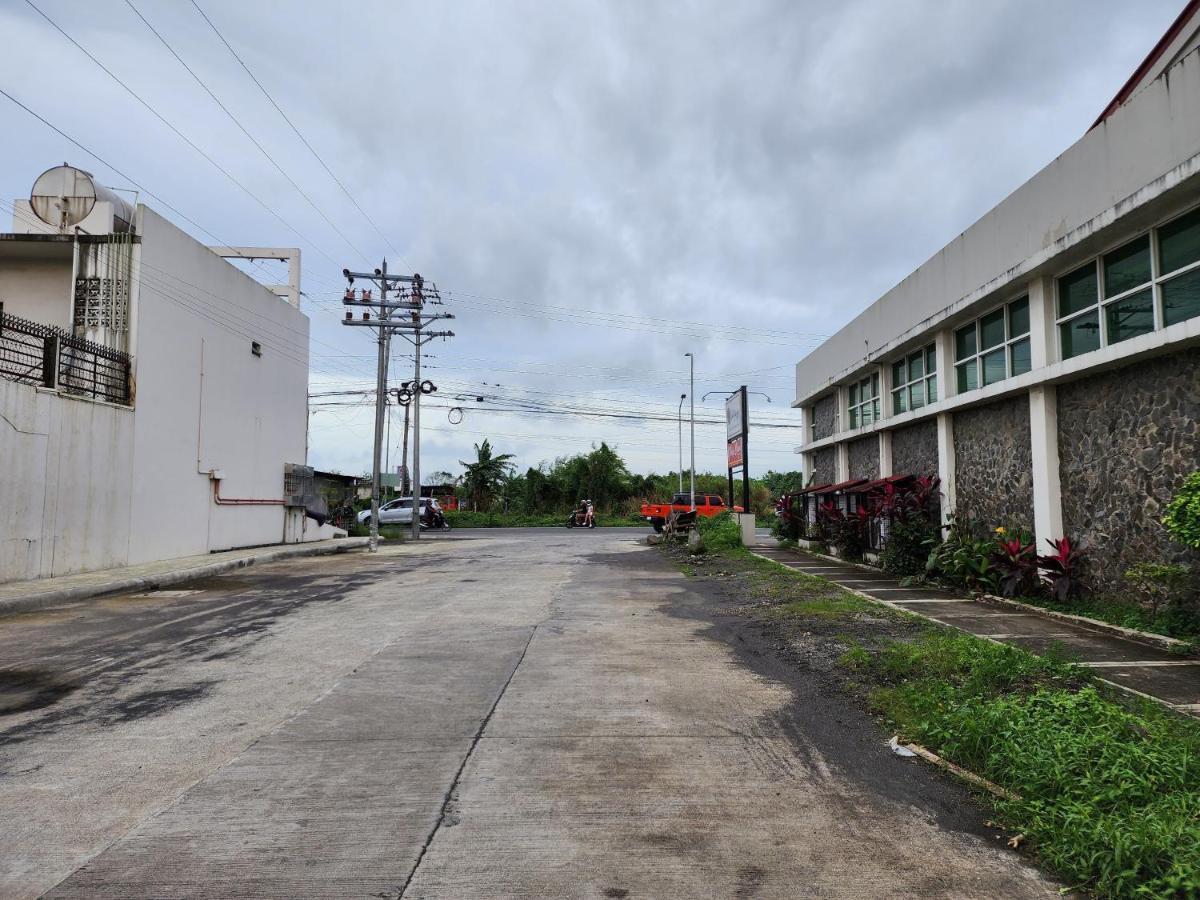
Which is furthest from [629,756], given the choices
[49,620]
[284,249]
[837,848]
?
[284,249]

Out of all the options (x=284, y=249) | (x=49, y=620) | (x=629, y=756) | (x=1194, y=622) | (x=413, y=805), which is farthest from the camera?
(x=284, y=249)

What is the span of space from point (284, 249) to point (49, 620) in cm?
2151

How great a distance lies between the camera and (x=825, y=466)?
2261 centimetres

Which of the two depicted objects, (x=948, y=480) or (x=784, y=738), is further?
(x=948, y=480)

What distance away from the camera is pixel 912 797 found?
12.7 ft

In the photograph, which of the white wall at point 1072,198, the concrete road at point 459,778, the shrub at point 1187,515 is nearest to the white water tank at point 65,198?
the concrete road at point 459,778

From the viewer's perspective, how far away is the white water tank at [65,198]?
1727 centimetres

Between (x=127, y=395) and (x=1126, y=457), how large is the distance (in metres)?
18.6

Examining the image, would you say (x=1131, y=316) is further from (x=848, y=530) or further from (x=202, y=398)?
(x=202, y=398)

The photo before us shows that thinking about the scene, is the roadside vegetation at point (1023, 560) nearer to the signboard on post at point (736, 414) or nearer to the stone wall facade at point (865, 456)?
the stone wall facade at point (865, 456)

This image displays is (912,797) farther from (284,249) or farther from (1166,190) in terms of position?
(284,249)

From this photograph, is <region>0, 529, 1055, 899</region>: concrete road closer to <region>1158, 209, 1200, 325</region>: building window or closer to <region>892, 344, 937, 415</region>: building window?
<region>1158, 209, 1200, 325</region>: building window

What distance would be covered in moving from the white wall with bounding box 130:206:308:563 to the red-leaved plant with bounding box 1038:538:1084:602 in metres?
17.8

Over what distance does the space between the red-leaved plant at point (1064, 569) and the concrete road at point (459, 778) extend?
487 cm
